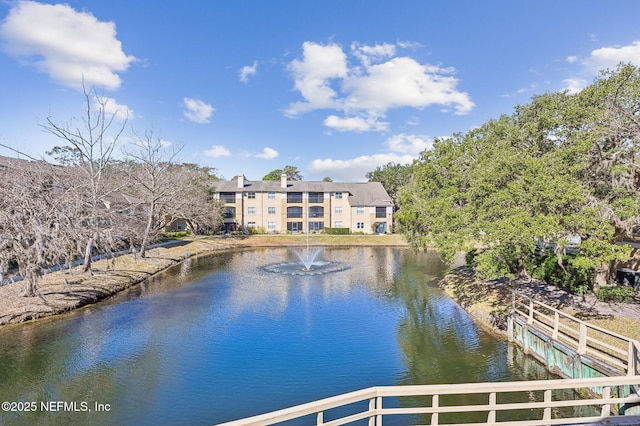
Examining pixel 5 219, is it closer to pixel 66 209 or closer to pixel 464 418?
pixel 66 209

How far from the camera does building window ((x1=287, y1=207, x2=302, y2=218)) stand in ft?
225

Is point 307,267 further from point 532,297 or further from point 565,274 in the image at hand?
point 565,274

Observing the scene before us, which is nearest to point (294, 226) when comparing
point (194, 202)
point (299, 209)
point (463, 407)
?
point (299, 209)

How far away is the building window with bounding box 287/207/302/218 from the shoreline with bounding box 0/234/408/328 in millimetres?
14444

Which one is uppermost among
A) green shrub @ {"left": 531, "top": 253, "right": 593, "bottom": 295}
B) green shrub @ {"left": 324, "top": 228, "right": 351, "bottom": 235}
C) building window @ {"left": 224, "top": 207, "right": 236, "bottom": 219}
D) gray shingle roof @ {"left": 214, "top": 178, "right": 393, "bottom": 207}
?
gray shingle roof @ {"left": 214, "top": 178, "right": 393, "bottom": 207}

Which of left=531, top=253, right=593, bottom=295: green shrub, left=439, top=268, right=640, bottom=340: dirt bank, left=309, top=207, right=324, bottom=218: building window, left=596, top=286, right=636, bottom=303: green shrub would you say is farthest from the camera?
left=309, top=207, right=324, bottom=218: building window

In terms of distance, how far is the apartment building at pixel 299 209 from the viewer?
67.4 meters

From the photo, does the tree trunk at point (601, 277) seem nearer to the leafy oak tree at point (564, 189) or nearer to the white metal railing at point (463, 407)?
the leafy oak tree at point (564, 189)

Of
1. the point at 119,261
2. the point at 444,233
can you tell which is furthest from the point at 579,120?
the point at 119,261

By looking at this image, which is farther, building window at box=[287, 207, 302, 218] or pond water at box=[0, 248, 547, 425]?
building window at box=[287, 207, 302, 218]

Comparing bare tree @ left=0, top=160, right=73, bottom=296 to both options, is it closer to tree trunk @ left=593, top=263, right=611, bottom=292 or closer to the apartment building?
tree trunk @ left=593, top=263, right=611, bottom=292

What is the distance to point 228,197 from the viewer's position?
67.3 m

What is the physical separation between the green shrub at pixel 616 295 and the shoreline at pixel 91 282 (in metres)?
27.9

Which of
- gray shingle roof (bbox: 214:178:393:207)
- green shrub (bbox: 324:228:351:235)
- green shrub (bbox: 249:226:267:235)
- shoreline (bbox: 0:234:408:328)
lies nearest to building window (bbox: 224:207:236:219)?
gray shingle roof (bbox: 214:178:393:207)
